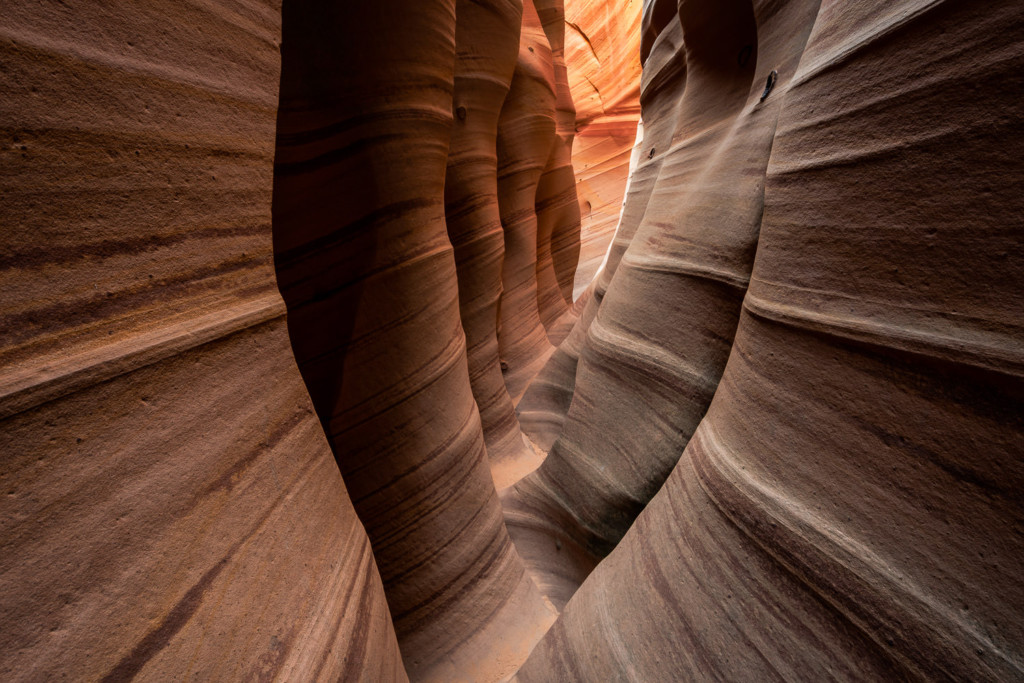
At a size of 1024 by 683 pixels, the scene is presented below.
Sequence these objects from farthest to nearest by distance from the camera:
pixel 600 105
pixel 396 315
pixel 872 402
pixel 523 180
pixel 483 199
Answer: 1. pixel 600 105
2. pixel 523 180
3. pixel 483 199
4. pixel 396 315
5. pixel 872 402

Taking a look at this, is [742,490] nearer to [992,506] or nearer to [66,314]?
[992,506]

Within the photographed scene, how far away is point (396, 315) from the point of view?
3.28 ft

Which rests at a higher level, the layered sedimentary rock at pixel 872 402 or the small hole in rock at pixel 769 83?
the small hole in rock at pixel 769 83

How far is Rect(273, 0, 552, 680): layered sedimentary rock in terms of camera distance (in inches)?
33.7

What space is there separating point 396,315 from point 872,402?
0.86 metres

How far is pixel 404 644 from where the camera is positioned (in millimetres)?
1097

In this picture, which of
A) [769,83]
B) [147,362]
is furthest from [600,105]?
[147,362]

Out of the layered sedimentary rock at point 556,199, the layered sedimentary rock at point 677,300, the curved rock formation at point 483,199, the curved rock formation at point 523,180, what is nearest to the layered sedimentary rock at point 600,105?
the layered sedimentary rock at point 556,199

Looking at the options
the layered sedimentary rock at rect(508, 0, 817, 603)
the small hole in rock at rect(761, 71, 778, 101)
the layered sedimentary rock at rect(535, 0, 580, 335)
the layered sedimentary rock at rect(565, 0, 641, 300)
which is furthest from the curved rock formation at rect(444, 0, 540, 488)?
the layered sedimentary rock at rect(565, 0, 641, 300)

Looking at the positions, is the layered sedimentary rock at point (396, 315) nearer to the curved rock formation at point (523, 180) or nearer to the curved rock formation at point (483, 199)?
the curved rock formation at point (483, 199)

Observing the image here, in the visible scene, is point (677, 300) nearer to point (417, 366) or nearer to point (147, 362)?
point (417, 366)


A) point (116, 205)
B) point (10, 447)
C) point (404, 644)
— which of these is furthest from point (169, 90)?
point (404, 644)

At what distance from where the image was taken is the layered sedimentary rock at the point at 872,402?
1.51 ft

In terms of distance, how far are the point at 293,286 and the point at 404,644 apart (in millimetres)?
909
